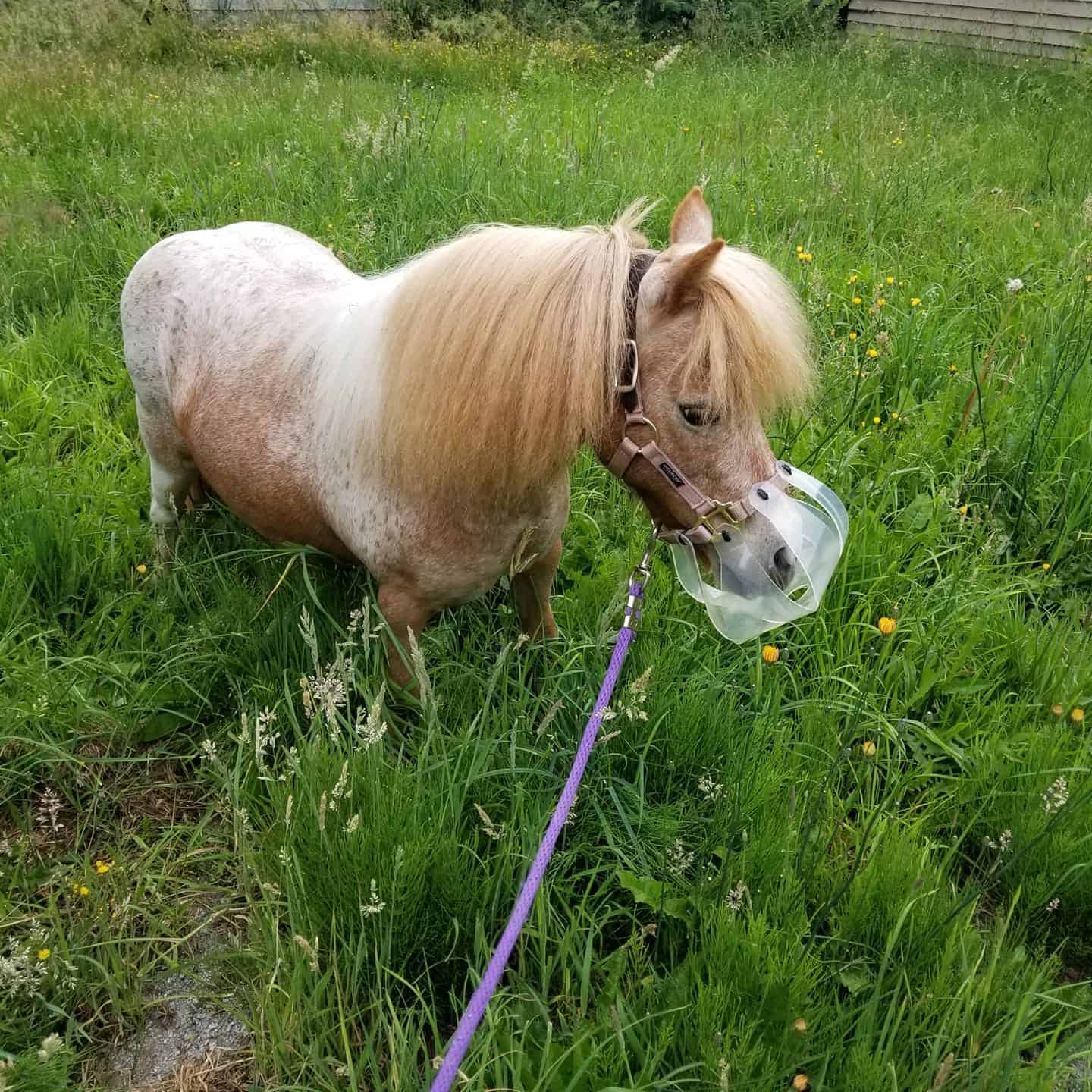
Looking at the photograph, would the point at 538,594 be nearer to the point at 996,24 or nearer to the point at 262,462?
the point at 262,462

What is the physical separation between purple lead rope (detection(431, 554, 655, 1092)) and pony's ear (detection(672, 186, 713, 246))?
78 centimetres

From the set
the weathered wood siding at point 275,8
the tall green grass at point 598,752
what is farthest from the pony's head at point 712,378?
the weathered wood siding at point 275,8

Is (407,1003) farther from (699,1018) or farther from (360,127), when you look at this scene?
(360,127)

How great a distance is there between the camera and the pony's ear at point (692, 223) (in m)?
1.79

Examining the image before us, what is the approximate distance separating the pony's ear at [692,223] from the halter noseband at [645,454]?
0.24 metres

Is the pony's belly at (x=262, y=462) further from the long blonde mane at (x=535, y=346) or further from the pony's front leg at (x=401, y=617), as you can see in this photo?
the long blonde mane at (x=535, y=346)

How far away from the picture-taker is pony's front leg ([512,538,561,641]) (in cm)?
216

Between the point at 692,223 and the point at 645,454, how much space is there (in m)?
0.63

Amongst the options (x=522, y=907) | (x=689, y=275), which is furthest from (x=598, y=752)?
(x=689, y=275)

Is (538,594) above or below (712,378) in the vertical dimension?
below

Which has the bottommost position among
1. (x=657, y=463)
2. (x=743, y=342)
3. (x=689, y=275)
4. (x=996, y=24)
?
(x=657, y=463)

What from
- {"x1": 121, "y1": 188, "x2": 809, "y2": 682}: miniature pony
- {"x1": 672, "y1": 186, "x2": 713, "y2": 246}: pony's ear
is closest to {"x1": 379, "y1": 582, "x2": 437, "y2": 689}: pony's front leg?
{"x1": 121, "y1": 188, "x2": 809, "y2": 682}: miniature pony

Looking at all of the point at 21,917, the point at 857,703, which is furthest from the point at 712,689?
the point at 21,917

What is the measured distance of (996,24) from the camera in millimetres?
10633
